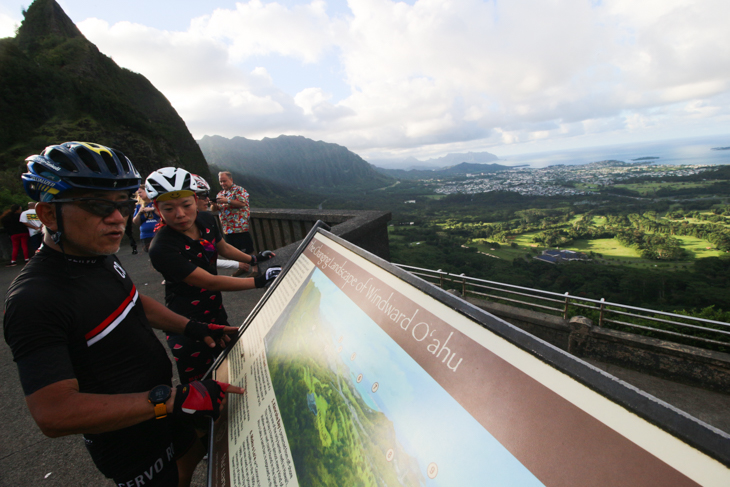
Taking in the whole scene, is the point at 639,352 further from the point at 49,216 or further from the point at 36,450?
the point at 36,450

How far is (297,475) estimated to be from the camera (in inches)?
43.8

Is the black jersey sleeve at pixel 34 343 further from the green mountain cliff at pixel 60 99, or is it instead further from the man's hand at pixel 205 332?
the green mountain cliff at pixel 60 99

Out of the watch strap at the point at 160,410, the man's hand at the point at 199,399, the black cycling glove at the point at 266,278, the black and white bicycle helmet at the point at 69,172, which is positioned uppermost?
the black and white bicycle helmet at the point at 69,172

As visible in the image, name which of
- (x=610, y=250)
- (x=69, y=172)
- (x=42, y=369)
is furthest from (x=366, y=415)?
(x=610, y=250)

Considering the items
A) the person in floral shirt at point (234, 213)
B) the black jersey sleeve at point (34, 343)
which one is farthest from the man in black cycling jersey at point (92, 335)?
the person in floral shirt at point (234, 213)

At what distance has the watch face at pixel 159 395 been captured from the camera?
1.41m

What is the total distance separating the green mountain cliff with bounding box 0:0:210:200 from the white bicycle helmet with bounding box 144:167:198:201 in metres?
22.6

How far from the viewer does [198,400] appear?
155cm

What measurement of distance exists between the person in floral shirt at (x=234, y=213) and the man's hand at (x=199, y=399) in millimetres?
4327

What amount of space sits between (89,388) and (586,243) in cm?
6186

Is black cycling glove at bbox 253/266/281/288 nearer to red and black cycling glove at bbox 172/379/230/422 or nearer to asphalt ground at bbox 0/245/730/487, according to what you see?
red and black cycling glove at bbox 172/379/230/422

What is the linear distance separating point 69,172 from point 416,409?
6.01 ft

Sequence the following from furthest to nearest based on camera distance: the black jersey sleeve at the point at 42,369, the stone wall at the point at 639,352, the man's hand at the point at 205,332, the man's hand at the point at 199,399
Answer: the stone wall at the point at 639,352 < the man's hand at the point at 205,332 < the man's hand at the point at 199,399 < the black jersey sleeve at the point at 42,369

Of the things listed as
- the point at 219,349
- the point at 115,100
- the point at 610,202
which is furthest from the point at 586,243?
the point at 115,100
